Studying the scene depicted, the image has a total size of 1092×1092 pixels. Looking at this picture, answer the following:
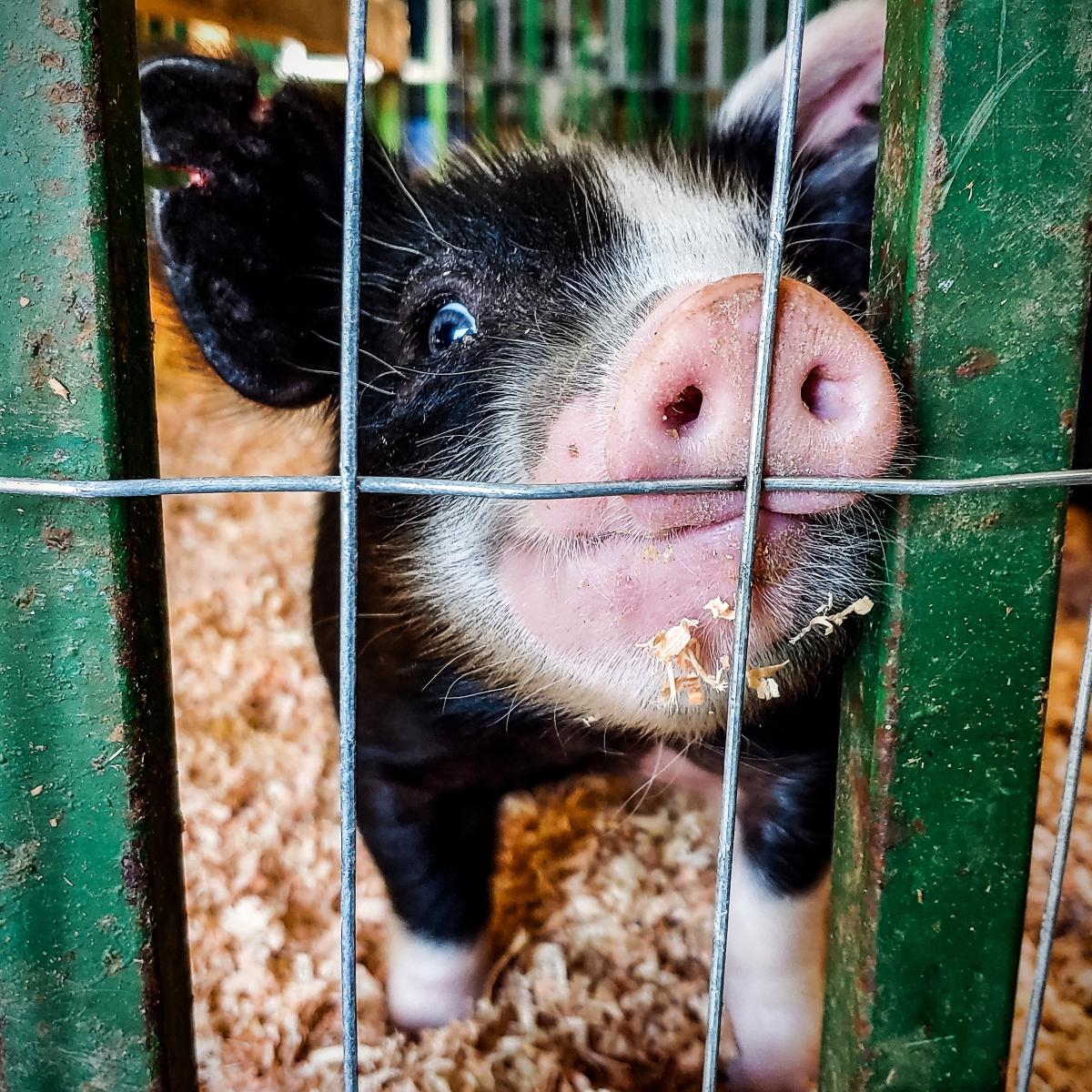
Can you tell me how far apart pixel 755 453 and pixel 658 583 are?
0.19m

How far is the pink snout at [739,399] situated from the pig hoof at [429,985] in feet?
2.84

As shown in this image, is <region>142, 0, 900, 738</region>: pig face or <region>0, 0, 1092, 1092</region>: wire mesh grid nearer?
<region>0, 0, 1092, 1092</region>: wire mesh grid

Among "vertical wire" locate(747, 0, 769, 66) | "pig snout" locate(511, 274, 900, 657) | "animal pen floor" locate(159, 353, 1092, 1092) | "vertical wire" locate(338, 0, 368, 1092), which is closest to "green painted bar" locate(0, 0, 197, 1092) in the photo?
"vertical wire" locate(338, 0, 368, 1092)

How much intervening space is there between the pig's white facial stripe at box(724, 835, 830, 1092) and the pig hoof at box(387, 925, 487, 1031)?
1.19ft

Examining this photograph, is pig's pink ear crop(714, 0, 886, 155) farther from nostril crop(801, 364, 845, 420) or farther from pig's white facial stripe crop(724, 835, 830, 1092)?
pig's white facial stripe crop(724, 835, 830, 1092)

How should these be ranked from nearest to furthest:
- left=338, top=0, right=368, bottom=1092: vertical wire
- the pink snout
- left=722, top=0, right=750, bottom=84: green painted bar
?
left=338, top=0, right=368, bottom=1092: vertical wire → the pink snout → left=722, top=0, right=750, bottom=84: green painted bar

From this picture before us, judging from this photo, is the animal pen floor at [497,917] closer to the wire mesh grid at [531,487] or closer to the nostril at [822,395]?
the wire mesh grid at [531,487]

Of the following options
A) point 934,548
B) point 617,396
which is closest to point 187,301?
point 617,396

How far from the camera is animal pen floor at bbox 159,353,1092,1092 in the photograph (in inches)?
50.7

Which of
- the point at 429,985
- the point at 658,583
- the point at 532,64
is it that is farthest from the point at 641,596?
the point at 532,64

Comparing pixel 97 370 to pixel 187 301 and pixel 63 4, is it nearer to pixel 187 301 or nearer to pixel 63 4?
pixel 63 4

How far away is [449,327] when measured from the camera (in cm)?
123

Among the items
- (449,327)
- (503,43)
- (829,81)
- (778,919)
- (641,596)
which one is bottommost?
(778,919)

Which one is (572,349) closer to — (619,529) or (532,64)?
(619,529)
